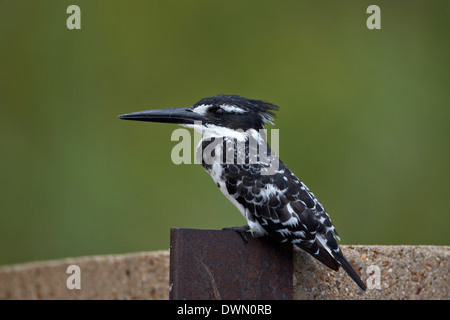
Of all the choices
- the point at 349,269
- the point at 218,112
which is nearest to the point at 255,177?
the point at 218,112

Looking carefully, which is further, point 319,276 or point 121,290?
point 121,290

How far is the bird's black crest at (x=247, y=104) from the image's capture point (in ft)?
8.34

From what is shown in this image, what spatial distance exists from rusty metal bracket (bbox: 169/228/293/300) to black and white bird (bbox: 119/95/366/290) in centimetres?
10

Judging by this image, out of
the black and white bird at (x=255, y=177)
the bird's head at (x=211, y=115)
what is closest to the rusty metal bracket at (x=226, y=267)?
the black and white bird at (x=255, y=177)

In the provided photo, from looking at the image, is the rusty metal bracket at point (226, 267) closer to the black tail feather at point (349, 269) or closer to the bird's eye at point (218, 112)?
the black tail feather at point (349, 269)

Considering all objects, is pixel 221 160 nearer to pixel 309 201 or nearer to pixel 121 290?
pixel 309 201

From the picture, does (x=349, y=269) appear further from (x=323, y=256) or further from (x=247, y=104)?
(x=247, y=104)

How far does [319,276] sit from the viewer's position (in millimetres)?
2250

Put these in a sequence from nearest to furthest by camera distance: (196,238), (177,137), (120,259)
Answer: (196,238), (177,137), (120,259)

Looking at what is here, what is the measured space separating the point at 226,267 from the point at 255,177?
15.9 inches
